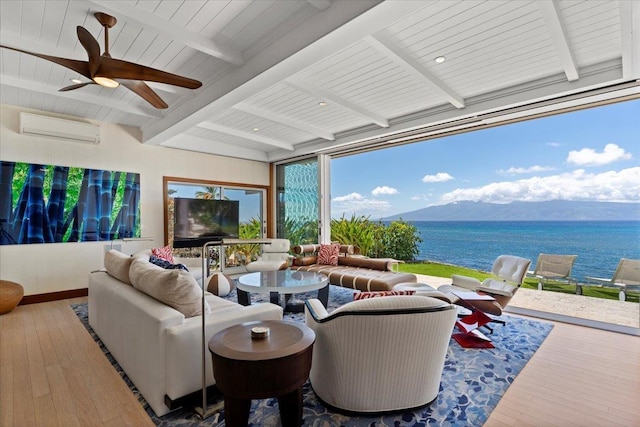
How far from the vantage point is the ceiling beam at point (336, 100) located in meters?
3.50

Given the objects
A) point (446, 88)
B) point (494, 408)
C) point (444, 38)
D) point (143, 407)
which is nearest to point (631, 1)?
point (444, 38)

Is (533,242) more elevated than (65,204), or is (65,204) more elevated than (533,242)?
(65,204)

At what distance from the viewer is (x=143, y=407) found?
6.32 ft

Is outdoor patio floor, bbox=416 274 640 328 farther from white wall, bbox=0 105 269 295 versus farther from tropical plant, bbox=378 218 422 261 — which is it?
white wall, bbox=0 105 269 295

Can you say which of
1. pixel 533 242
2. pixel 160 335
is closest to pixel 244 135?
pixel 160 335

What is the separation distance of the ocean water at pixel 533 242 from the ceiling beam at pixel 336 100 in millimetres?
3081

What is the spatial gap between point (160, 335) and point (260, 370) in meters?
0.78

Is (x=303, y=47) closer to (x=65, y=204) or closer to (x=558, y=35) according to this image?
(x=558, y=35)

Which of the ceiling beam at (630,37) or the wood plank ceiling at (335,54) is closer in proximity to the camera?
the ceiling beam at (630,37)

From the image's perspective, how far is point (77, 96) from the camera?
3.80 meters

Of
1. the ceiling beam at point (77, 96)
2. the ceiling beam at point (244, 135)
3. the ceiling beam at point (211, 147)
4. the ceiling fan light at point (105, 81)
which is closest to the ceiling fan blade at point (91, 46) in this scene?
A: the ceiling fan light at point (105, 81)

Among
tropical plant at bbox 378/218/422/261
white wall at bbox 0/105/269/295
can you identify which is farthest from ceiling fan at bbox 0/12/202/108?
tropical plant at bbox 378/218/422/261

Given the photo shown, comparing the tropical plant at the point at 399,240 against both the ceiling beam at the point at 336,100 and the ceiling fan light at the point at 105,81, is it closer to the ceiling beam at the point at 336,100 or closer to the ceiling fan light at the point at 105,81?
the ceiling beam at the point at 336,100

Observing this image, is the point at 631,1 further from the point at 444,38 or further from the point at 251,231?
the point at 251,231
